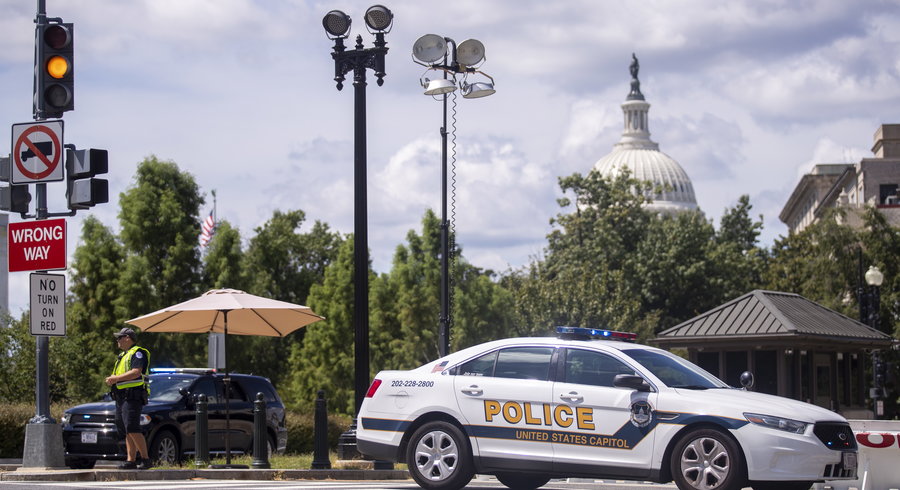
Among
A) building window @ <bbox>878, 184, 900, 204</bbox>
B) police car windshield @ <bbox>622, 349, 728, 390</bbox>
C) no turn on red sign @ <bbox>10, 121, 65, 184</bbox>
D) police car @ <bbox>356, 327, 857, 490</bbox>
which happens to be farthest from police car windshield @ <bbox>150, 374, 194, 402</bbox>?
building window @ <bbox>878, 184, 900, 204</bbox>

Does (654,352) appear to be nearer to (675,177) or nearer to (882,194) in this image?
(882,194)

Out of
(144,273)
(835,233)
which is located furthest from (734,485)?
(835,233)

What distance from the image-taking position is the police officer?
623 inches

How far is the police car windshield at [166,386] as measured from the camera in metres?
19.9

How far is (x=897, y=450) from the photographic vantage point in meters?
14.5

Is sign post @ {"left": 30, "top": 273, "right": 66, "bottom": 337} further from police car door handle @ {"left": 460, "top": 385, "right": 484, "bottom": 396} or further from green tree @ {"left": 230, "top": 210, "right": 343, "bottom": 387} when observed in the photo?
green tree @ {"left": 230, "top": 210, "right": 343, "bottom": 387}

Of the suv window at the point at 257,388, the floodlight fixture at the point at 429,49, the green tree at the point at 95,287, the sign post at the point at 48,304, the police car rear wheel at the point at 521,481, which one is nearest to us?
the police car rear wheel at the point at 521,481

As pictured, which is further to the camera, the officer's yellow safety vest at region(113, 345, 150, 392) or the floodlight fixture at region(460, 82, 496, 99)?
the floodlight fixture at region(460, 82, 496, 99)

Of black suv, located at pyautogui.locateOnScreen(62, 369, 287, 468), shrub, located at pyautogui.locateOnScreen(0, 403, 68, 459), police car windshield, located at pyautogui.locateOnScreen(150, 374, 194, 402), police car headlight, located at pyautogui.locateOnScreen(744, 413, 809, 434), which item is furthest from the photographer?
shrub, located at pyautogui.locateOnScreen(0, 403, 68, 459)

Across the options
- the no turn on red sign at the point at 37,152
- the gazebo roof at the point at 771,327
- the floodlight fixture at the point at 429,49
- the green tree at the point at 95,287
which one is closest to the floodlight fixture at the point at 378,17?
the floodlight fixture at the point at 429,49

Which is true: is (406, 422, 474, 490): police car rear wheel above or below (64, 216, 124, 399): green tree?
below

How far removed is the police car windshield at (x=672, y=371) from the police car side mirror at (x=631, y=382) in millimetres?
278

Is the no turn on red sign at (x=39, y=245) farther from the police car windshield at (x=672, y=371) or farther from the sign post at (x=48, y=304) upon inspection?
the police car windshield at (x=672, y=371)

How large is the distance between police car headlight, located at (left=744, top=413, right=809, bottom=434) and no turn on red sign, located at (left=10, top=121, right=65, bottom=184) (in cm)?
838
